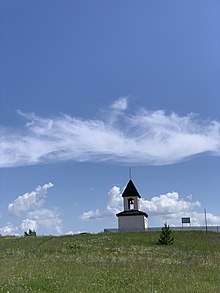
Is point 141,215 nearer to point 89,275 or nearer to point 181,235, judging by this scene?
point 181,235

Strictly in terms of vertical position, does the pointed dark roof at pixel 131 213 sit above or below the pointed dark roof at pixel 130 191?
below

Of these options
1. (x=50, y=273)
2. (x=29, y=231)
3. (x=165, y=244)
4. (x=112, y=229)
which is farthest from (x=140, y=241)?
(x=29, y=231)

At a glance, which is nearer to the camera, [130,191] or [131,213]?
[131,213]

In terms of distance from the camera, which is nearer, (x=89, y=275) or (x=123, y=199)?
(x=89, y=275)

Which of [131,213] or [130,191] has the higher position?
[130,191]

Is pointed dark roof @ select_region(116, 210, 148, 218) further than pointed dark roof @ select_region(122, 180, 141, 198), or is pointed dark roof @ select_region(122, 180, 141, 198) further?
pointed dark roof @ select_region(122, 180, 141, 198)

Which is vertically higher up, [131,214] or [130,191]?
[130,191]

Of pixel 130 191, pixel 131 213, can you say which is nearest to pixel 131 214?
pixel 131 213

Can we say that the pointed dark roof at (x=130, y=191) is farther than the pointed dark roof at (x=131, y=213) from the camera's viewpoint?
Yes

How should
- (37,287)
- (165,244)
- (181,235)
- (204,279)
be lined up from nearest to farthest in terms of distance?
1. (37,287)
2. (204,279)
3. (165,244)
4. (181,235)

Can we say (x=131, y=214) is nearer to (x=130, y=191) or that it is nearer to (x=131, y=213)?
(x=131, y=213)

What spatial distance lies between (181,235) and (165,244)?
11.6 metres

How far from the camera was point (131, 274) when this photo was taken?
1380cm

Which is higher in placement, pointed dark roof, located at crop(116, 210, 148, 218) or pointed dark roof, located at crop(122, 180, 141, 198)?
pointed dark roof, located at crop(122, 180, 141, 198)
